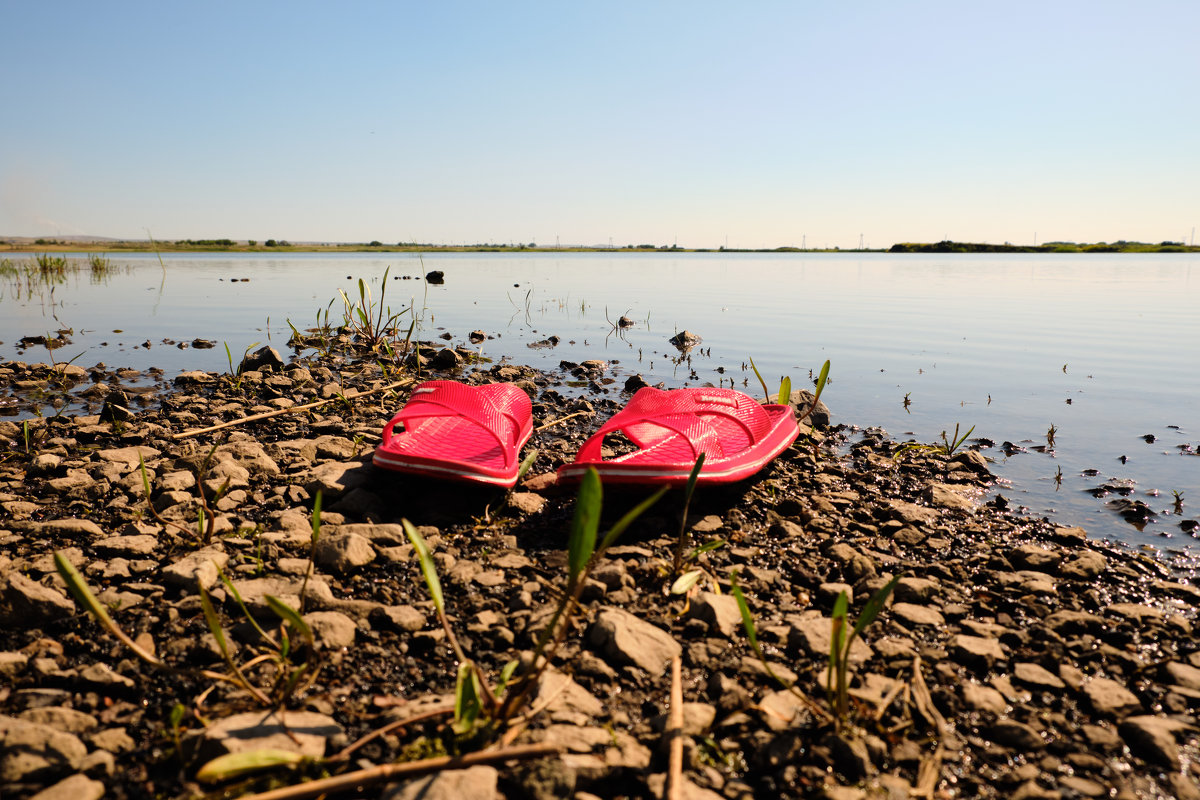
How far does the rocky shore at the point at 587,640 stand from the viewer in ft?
7.04

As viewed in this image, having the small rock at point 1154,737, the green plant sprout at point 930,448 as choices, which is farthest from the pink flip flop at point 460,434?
the green plant sprout at point 930,448

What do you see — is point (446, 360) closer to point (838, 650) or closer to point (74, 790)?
point (74, 790)

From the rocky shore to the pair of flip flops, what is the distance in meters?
0.26

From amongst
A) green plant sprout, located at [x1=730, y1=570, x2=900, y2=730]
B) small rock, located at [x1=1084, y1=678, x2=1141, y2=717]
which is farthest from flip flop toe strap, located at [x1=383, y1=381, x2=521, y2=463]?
small rock, located at [x1=1084, y1=678, x2=1141, y2=717]

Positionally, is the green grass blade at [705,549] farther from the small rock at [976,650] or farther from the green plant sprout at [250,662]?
the green plant sprout at [250,662]

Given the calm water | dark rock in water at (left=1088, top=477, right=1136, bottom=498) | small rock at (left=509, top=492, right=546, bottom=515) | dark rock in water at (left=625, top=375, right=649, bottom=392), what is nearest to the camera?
small rock at (left=509, top=492, right=546, bottom=515)

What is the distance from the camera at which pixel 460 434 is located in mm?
5574

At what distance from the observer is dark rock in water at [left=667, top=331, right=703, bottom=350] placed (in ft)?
41.7

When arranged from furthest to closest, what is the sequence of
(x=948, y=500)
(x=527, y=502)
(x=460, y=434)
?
1. (x=460, y=434)
2. (x=948, y=500)
3. (x=527, y=502)

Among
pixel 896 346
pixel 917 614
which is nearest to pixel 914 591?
pixel 917 614

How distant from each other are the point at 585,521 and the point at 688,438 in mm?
2611

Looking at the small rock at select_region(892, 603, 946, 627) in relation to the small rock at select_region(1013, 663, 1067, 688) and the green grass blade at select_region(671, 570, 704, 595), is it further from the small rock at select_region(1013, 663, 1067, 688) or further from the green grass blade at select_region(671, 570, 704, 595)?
the green grass blade at select_region(671, 570, 704, 595)

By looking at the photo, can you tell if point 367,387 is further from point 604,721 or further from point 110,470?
point 604,721

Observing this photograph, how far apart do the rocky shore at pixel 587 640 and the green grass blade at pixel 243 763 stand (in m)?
0.04
